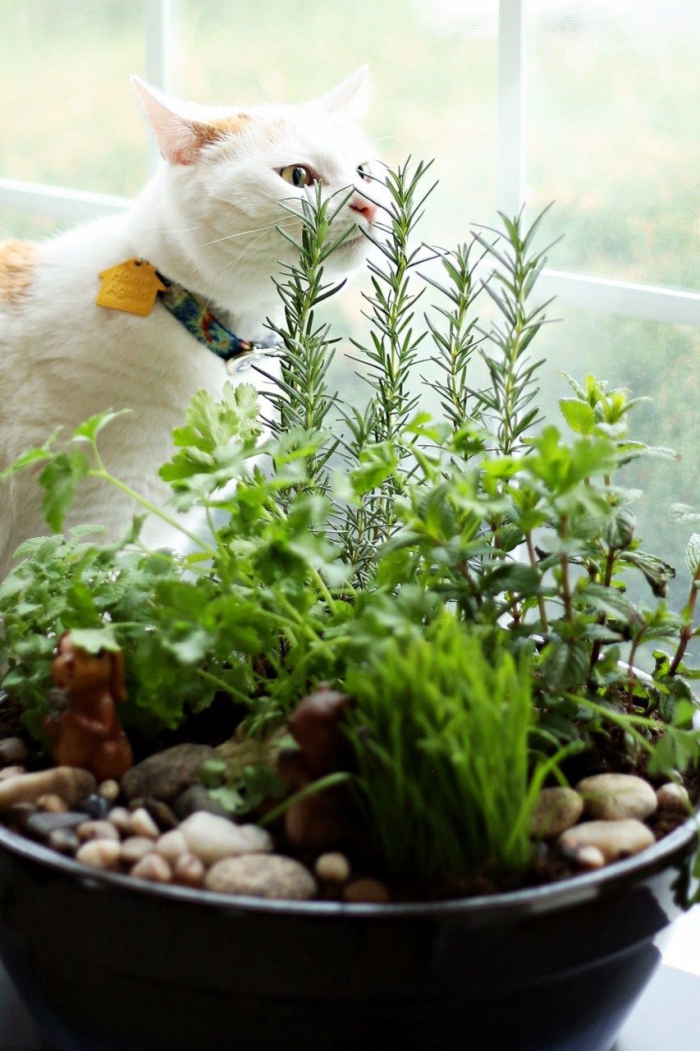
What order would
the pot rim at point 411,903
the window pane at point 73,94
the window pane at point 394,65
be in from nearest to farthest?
1. the pot rim at point 411,903
2. the window pane at point 394,65
3. the window pane at point 73,94

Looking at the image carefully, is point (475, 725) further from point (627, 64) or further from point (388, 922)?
point (627, 64)

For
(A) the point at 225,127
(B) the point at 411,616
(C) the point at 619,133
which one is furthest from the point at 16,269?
(B) the point at 411,616

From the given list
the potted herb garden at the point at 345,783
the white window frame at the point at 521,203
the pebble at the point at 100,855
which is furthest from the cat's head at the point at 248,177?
the pebble at the point at 100,855

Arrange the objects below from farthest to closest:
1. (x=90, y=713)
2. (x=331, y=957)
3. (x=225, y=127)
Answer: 1. (x=225, y=127)
2. (x=90, y=713)
3. (x=331, y=957)

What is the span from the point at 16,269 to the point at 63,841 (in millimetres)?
922

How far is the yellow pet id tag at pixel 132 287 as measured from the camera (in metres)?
1.17

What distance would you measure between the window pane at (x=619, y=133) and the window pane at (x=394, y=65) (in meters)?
0.10

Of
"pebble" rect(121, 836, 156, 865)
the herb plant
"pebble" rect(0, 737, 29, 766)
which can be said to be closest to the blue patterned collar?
the herb plant

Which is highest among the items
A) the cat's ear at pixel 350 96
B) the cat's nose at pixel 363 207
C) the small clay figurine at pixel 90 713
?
the cat's ear at pixel 350 96

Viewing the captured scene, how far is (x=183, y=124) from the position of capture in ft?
3.65

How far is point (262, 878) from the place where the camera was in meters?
0.46

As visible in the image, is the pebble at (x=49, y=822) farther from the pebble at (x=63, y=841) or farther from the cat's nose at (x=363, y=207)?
the cat's nose at (x=363, y=207)

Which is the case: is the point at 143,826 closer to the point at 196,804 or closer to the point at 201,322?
the point at 196,804

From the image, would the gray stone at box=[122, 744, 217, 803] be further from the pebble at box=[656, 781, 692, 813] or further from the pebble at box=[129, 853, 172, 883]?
the pebble at box=[656, 781, 692, 813]
